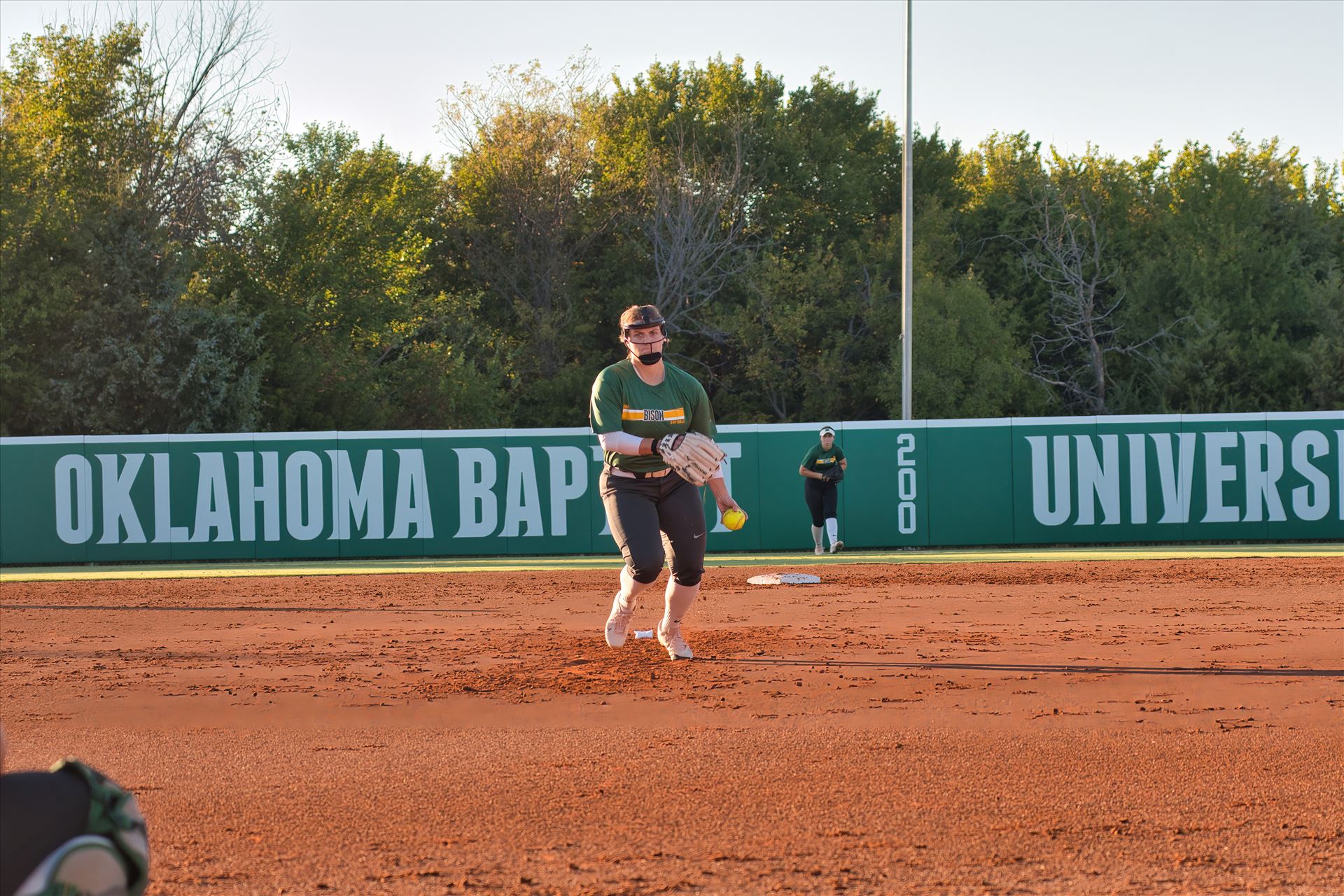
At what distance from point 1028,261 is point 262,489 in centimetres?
2963

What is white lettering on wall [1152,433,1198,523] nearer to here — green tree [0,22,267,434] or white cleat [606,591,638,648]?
white cleat [606,591,638,648]

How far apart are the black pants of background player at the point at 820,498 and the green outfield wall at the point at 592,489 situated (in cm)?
150

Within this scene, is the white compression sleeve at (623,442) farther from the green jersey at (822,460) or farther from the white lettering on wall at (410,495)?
the white lettering on wall at (410,495)

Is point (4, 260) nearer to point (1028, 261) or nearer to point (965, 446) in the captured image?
Result: point (965, 446)

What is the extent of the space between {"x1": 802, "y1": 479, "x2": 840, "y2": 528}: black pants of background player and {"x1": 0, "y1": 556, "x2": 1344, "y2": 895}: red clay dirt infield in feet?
23.1

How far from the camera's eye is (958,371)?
38.8m

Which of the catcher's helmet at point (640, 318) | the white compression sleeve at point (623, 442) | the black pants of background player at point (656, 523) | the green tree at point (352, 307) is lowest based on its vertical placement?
the black pants of background player at point (656, 523)

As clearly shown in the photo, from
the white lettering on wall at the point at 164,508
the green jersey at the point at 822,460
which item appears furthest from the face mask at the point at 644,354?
the white lettering on wall at the point at 164,508

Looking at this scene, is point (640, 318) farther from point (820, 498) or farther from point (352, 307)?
point (352, 307)

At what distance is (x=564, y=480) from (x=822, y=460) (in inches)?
161

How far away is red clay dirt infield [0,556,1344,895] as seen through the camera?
4.25 m

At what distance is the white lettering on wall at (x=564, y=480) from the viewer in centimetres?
2017

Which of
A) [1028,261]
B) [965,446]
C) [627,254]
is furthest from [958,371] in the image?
[965,446]

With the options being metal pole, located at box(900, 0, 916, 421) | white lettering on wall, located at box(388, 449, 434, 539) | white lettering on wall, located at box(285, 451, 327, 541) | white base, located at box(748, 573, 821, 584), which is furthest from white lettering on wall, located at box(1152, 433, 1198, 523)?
white lettering on wall, located at box(285, 451, 327, 541)
